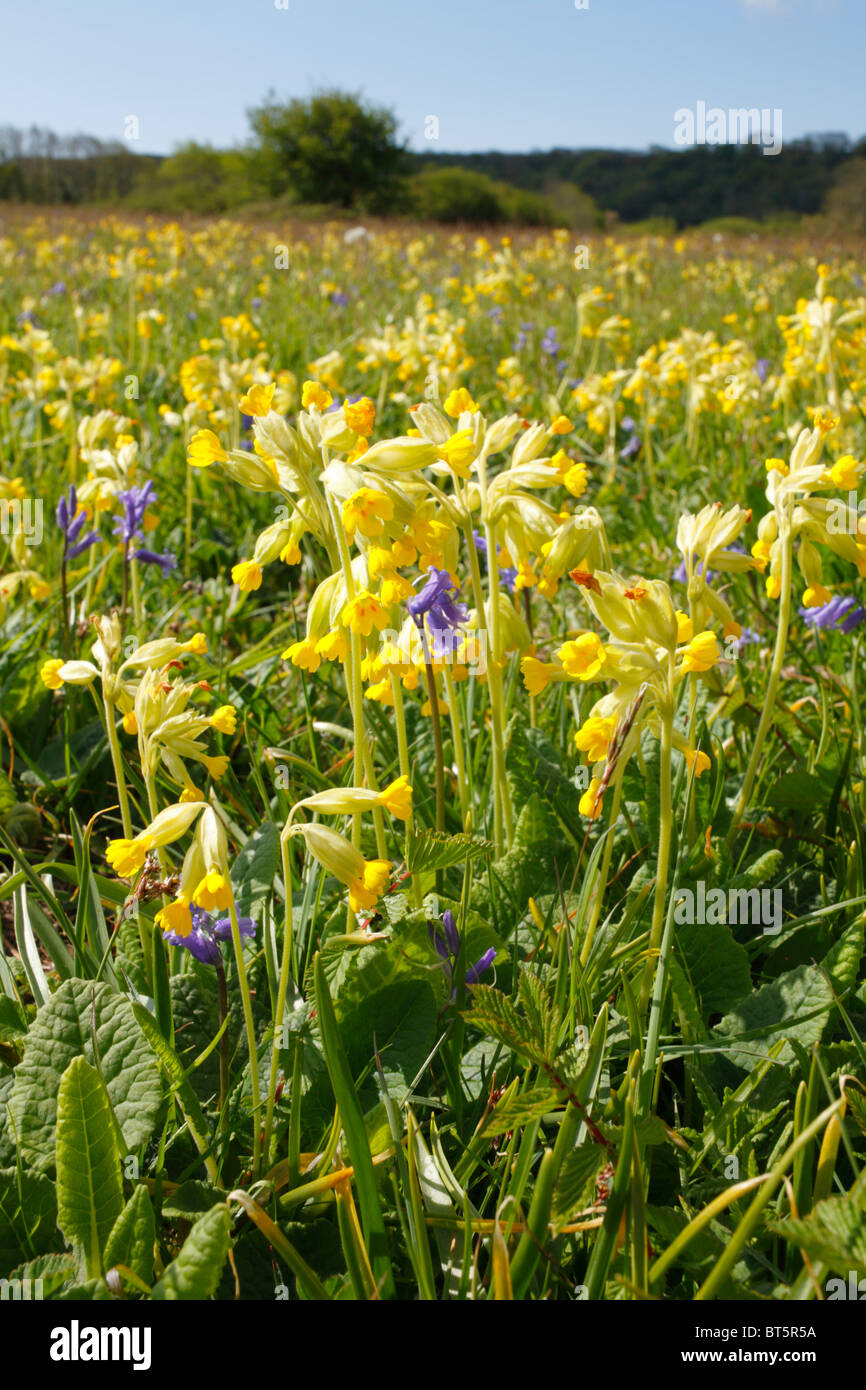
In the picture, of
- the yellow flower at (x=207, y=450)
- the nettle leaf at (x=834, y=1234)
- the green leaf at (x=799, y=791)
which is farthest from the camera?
the green leaf at (x=799, y=791)

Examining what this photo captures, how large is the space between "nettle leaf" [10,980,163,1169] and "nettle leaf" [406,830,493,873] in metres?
0.47

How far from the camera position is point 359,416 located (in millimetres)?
1474

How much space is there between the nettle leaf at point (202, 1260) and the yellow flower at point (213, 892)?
0.34 metres

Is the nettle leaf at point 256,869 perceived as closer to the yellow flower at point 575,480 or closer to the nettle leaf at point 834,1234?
the yellow flower at point 575,480

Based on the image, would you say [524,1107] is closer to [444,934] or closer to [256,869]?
[444,934]

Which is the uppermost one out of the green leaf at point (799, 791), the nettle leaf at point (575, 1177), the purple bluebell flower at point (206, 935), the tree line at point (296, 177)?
the tree line at point (296, 177)

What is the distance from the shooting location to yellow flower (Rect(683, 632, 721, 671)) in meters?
1.41

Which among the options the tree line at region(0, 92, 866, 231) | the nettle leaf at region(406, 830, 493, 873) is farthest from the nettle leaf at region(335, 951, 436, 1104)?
the tree line at region(0, 92, 866, 231)

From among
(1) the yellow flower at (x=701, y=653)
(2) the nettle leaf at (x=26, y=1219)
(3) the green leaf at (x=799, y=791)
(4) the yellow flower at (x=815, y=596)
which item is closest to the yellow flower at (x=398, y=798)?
(1) the yellow flower at (x=701, y=653)

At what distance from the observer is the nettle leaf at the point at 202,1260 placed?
112 cm

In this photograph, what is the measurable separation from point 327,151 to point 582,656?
153 feet

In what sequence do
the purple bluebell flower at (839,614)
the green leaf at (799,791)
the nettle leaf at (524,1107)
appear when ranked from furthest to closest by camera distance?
the purple bluebell flower at (839,614) < the green leaf at (799,791) < the nettle leaf at (524,1107)
